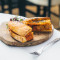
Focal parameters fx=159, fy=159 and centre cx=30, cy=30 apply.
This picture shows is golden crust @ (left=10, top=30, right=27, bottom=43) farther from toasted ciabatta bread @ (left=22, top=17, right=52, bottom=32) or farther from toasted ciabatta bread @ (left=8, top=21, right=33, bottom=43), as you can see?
toasted ciabatta bread @ (left=22, top=17, right=52, bottom=32)

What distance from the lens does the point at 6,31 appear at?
A: 3.11 ft

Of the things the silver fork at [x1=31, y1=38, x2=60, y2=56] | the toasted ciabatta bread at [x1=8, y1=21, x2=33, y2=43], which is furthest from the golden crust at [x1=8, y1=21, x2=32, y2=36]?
the silver fork at [x1=31, y1=38, x2=60, y2=56]

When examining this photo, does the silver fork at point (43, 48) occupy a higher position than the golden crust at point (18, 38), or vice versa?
the golden crust at point (18, 38)

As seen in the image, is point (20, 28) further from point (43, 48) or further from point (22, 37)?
point (43, 48)

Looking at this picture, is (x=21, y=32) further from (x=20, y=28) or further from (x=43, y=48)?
(x=43, y=48)

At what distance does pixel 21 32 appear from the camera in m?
0.81

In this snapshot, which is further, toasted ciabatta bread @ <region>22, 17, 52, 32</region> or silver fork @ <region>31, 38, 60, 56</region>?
toasted ciabatta bread @ <region>22, 17, 52, 32</region>

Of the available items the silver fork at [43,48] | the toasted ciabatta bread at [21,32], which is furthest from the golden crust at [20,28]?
the silver fork at [43,48]

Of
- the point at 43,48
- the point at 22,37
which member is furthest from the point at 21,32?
the point at 43,48

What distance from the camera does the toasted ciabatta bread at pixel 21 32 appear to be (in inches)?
31.7

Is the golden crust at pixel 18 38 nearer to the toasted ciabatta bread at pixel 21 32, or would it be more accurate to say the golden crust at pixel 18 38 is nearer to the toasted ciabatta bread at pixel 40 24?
the toasted ciabatta bread at pixel 21 32

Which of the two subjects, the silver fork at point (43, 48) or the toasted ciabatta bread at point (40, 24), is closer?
the silver fork at point (43, 48)

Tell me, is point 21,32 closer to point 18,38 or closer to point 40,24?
point 18,38

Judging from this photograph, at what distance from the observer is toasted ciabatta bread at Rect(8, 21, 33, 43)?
0.80 m
